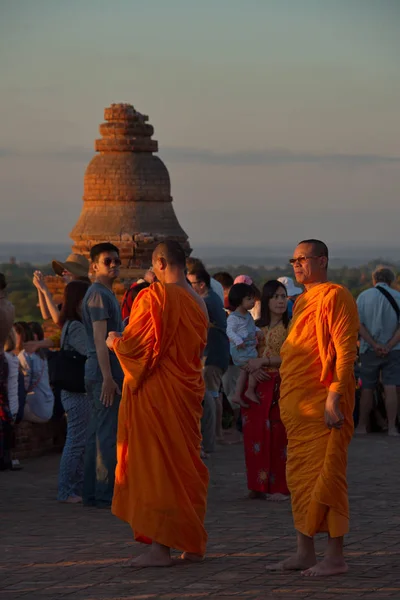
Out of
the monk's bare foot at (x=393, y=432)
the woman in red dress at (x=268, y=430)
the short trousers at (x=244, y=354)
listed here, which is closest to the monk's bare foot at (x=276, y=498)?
the woman in red dress at (x=268, y=430)

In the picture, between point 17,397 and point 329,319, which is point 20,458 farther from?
point 329,319

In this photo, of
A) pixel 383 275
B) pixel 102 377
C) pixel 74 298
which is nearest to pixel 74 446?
pixel 102 377

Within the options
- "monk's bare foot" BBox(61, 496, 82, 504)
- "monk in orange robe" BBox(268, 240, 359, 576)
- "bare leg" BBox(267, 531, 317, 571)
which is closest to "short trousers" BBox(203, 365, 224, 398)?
"monk's bare foot" BBox(61, 496, 82, 504)

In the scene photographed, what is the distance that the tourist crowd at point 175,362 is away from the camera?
7.66m

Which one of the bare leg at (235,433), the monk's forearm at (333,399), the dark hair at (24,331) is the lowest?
the bare leg at (235,433)

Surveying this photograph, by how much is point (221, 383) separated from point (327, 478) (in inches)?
270

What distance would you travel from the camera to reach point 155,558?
7484 mm

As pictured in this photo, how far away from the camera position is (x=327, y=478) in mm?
7133

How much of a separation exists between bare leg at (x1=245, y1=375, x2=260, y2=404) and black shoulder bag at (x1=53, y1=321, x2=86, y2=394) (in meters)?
1.34

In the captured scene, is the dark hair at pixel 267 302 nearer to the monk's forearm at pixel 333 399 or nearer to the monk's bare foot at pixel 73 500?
the monk's bare foot at pixel 73 500

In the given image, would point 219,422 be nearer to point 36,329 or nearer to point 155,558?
point 36,329

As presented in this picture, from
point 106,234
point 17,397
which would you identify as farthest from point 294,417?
point 106,234

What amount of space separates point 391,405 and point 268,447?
14.6 feet

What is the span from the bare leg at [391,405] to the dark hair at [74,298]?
5.07 m
